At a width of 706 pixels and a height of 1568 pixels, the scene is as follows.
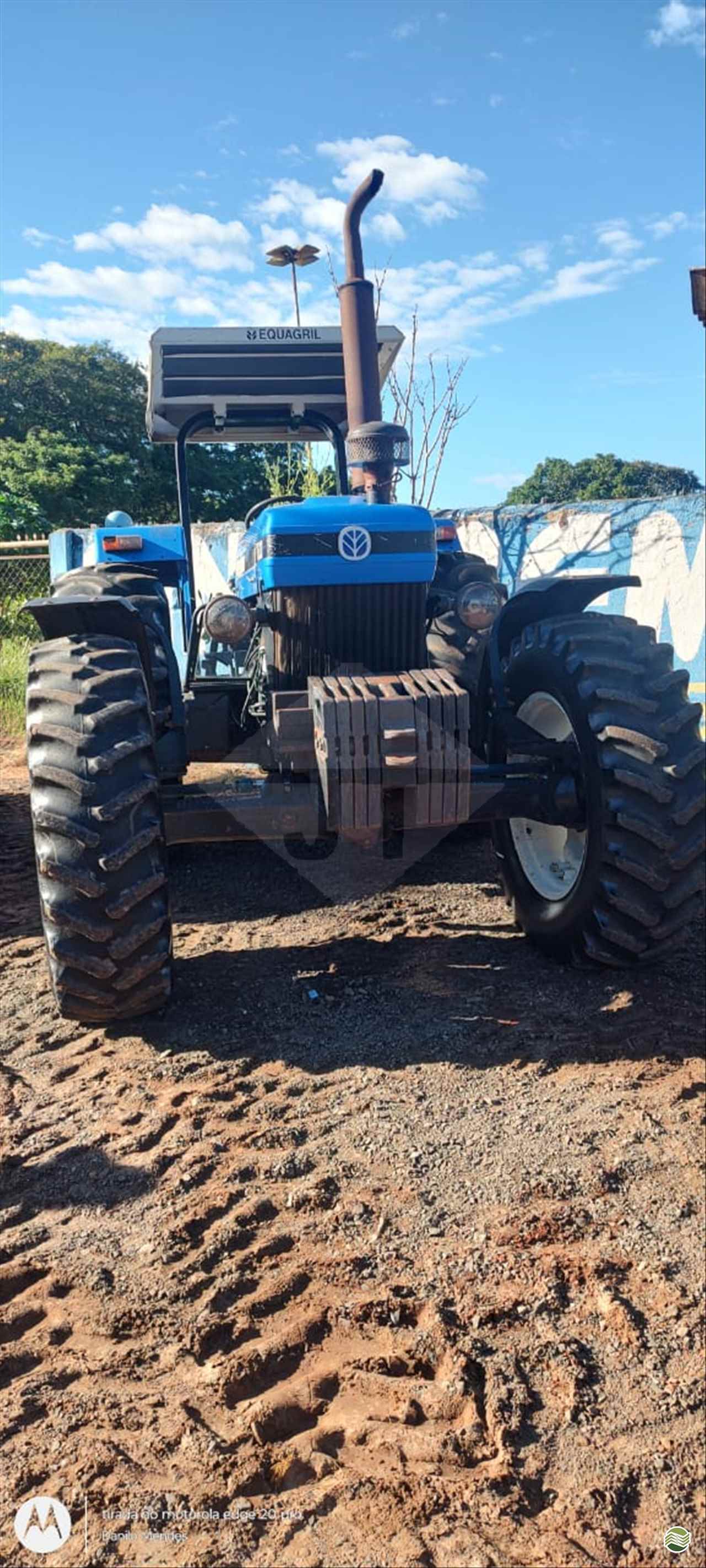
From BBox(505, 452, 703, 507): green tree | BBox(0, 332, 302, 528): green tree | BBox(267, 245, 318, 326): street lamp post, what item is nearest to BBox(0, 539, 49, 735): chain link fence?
BBox(267, 245, 318, 326): street lamp post

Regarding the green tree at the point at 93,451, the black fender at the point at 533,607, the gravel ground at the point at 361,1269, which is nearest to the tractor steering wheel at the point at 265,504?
the black fender at the point at 533,607

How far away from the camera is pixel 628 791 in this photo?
3920 millimetres

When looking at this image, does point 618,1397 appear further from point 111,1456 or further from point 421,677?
point 421,677

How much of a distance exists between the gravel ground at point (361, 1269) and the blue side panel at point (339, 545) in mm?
1675

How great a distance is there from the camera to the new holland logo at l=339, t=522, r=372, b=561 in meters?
4.38

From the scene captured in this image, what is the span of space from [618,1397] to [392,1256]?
61 centimetres

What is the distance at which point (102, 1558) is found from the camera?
1745 millimetres

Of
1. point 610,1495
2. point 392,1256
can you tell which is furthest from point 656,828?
point 610,1495

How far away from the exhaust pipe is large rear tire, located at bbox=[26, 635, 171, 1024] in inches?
70.6

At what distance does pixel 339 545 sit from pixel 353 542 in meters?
0.06

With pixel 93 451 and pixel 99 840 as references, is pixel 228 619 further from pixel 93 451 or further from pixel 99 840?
pixel 93 451

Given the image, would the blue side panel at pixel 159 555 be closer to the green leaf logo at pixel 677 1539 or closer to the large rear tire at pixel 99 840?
the large rear tire at pixel 99 840

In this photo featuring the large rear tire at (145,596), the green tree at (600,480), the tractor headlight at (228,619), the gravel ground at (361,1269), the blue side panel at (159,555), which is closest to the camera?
the gravel ground at (361,1269)

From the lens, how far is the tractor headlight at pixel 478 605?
16.3 ft
